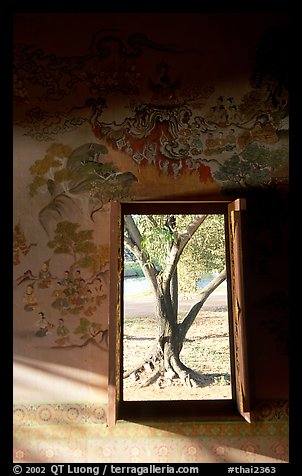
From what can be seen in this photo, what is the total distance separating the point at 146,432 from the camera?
263cm

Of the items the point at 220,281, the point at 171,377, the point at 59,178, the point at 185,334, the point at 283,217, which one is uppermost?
the point at 59,178

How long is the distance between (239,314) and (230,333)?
30 cm

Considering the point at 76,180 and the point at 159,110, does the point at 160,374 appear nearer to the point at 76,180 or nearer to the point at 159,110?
the point at 76,180

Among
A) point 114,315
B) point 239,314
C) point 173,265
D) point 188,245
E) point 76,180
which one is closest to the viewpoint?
point 114,315

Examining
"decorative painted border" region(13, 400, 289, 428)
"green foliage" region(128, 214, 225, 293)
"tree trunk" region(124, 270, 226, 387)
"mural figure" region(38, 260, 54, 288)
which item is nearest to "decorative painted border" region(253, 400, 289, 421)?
"decorative painted border" region(13, 400, 289, 428)

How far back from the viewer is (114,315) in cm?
247

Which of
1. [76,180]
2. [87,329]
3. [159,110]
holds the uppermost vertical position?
[159,110]

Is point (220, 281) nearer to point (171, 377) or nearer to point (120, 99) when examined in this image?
point (171, 377)

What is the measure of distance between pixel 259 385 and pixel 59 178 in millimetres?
1909

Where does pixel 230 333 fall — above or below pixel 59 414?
above

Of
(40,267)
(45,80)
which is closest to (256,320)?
(40,267)

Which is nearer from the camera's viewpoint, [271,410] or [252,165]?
[271,410]

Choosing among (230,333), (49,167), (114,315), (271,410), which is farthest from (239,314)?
(49,167)

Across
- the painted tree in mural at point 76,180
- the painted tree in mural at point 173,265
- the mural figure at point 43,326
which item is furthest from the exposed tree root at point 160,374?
the painted tree in mural at point 76,180
